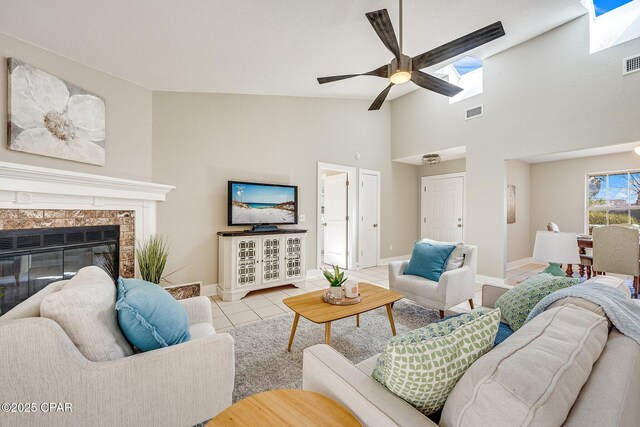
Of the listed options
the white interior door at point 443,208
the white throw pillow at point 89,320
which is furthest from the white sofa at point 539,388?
the white interior door at point 443,208

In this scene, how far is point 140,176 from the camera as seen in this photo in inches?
123

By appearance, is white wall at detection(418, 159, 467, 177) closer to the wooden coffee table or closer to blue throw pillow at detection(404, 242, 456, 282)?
blue throw pillow at detection(404, 242, 456, 282)

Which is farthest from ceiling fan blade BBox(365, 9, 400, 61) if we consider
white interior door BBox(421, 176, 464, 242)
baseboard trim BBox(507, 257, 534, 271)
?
baseboard trim BBox(507, 257, 534, 271)

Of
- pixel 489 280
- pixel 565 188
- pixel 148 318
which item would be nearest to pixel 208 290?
pixel 148 318

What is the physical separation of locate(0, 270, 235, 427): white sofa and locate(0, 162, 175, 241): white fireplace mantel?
1.30 metres

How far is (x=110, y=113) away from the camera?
2.82m

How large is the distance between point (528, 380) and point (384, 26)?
96.9 inches

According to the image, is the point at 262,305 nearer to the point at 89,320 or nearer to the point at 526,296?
the point at 89,320

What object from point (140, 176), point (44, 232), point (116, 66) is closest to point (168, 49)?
point (116, 66)

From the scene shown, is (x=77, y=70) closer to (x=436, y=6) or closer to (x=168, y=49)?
(x=168, y=49)

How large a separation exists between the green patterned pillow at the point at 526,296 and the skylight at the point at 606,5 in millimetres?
Result: 4061

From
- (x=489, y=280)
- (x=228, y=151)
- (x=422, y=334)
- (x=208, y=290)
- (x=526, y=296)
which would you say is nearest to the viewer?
(x=422, y=334)

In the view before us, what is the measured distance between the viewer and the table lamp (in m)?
2.09

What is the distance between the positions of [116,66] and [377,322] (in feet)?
12.4
